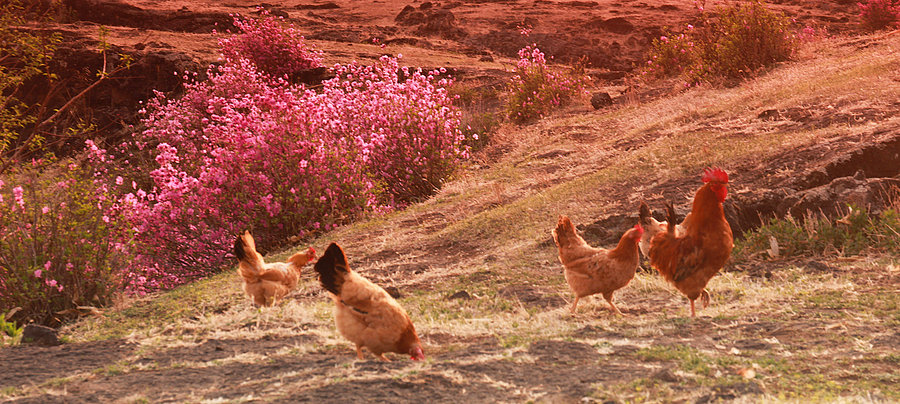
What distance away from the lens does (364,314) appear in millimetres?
4434

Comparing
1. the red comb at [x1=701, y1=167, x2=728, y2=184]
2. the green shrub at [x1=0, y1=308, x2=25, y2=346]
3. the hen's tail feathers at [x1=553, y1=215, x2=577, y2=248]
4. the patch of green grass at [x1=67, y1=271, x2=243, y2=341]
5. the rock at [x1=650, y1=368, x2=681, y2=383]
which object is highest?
the red comb at [x1=701, y1=167, x2=728, y2=184]

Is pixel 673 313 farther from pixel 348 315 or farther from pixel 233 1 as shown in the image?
pixel 233 1

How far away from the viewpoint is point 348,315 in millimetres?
4465

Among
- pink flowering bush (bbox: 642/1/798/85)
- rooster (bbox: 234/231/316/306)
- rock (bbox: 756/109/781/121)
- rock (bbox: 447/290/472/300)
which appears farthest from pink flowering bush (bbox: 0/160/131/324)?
pink flowering bush (bbox: 642/1/798/85)

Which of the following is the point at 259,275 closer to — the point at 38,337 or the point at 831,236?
the point at 38,337

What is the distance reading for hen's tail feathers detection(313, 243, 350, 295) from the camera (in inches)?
175

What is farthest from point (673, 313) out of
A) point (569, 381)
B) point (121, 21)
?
point (121, 21)

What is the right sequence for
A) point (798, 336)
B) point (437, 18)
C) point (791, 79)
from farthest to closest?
point (437, 18) → point (791, 79) → point (798, 336)

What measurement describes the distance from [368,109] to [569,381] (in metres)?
8.98

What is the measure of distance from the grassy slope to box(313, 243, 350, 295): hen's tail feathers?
1.74ft

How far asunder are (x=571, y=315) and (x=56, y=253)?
15.3 feet

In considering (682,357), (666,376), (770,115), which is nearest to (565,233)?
(682,357)

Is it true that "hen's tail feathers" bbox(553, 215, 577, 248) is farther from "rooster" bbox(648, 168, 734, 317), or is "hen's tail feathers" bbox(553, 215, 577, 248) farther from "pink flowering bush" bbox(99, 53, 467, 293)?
"pink flowering bush" bbox(99, 53, 467, 293)

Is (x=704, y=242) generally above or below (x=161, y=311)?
above
